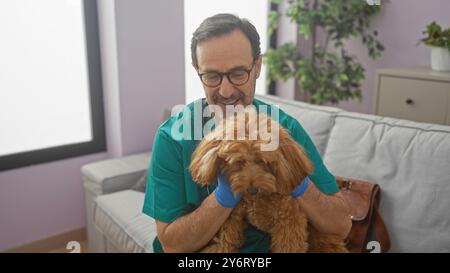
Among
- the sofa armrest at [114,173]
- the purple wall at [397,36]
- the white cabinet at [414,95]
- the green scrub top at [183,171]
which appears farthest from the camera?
the purple wall at [397,36]

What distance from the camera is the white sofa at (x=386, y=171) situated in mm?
1009

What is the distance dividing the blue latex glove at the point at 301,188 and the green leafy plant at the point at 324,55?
1616mm

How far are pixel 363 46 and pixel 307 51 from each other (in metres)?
0.43

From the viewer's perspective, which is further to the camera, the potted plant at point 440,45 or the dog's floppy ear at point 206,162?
the potted plant at point 440,45

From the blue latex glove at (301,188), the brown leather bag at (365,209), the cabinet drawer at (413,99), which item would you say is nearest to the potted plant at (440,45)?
→ the cabinet drawer at (413,99)

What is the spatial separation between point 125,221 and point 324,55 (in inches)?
62.1

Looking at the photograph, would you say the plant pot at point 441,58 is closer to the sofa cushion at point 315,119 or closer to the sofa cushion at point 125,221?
the sofa cushion at point 315,119

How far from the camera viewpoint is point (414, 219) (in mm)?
1044

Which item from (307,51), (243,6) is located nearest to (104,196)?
(243,6)

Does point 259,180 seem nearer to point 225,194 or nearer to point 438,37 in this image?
point 225,194

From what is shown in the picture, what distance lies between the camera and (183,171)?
671mm

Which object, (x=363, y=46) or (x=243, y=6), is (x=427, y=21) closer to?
(x=363, y=46)

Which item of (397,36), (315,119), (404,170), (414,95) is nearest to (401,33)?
(397,36)
